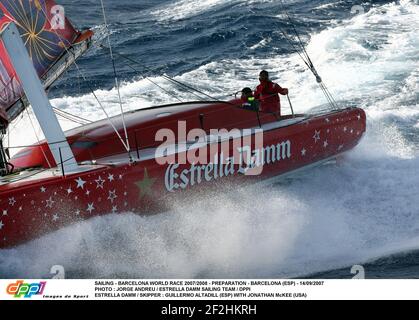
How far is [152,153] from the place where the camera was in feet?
21.6

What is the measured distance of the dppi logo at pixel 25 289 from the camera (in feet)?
15.6

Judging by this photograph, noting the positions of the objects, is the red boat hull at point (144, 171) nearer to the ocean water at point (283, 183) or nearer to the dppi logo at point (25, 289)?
Answer: the ocean water at point (283, 183)

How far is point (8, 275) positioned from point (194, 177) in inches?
77.0

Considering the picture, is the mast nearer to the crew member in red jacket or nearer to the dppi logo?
the dppi logo

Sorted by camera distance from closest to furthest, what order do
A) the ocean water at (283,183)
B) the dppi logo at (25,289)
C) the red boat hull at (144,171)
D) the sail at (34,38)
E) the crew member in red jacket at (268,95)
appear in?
the dppi logo at (25,289), the red boat hull at (144,171), the ocean water at (283,183), the sail at (34,38), the crew member in red jacket at (268,95)

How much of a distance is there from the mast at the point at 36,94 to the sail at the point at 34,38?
39 centimetres

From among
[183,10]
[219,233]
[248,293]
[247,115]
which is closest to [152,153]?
[219,233]

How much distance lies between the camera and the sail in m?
6.48

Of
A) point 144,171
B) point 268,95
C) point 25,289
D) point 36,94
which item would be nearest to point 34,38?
point 36,94

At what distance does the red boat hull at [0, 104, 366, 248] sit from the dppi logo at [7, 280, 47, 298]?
0.71 metres

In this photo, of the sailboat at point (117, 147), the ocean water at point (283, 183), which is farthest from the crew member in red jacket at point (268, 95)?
the ocean water at point (283, 183)

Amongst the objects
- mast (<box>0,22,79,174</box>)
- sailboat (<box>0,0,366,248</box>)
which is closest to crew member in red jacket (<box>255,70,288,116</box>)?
sailboat (<box>0,0,366,248</box>)

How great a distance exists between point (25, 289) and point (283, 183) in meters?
3.48

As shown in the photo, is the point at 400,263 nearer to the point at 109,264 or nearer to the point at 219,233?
the point at 219,233
